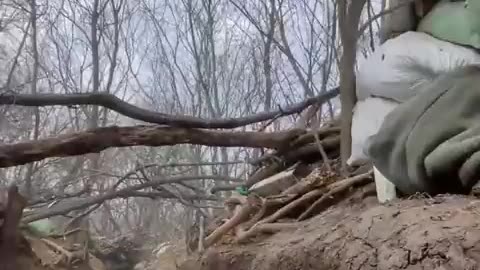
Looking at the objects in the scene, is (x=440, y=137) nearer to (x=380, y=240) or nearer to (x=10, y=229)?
(x=380, y=240)

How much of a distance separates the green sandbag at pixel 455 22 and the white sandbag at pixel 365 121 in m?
0.12

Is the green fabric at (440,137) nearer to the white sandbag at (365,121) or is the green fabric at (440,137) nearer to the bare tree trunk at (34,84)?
the white sandbag at (365,121)

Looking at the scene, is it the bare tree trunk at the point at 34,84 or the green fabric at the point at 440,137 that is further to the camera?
the bare tree trunk at the point at 34,84

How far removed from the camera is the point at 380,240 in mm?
603

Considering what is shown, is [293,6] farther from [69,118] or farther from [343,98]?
[343,98]

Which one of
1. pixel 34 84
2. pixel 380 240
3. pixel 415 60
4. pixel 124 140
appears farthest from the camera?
pixel 34 84

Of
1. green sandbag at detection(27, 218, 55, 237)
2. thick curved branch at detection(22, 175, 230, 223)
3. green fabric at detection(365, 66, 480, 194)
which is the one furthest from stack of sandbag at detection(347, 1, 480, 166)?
green sandbag at detection(27, 218, 55, 237)

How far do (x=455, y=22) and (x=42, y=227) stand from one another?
46.6 inches

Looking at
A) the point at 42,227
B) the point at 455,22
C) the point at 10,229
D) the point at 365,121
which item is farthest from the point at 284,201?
the point at 42,227

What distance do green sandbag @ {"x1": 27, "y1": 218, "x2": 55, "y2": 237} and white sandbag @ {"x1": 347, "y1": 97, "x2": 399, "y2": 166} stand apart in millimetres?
808

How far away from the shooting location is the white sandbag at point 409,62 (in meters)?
0.88

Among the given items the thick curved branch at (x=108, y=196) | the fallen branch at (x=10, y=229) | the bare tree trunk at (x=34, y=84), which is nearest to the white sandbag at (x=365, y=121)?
the fallen branch at (x=10, y=229)

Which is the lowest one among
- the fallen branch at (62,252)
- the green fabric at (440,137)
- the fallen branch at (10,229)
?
the fallen branch at (62,252)

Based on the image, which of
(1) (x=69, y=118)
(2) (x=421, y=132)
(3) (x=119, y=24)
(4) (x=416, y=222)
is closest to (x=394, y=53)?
(2) (x=421, y=132)
